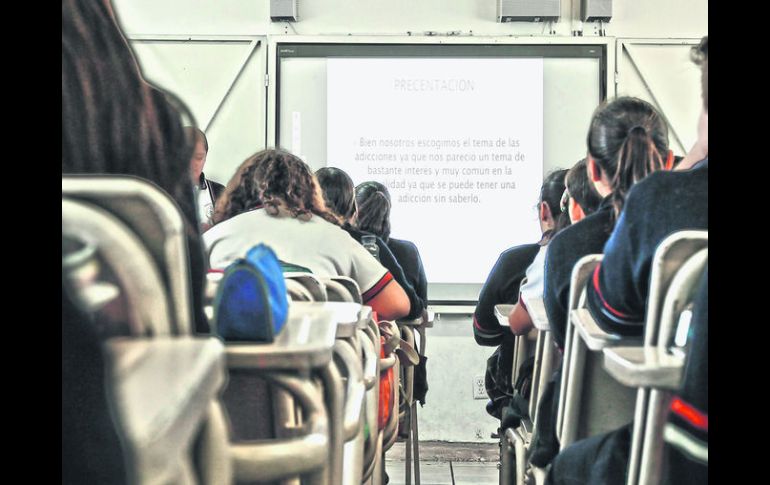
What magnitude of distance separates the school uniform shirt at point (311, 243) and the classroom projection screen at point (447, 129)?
1892 mm

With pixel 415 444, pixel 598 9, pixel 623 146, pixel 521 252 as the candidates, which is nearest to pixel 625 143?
pixel 623 146

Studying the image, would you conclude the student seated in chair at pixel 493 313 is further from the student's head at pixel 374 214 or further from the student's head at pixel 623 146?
the student's head at pixel 623 146

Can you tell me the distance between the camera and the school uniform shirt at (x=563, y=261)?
1278 millimetres

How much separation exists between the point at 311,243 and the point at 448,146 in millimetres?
2277

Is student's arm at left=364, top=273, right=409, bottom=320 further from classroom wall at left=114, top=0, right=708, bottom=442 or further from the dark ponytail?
classroom wall at left=114, top=0, right=708, bottom=442

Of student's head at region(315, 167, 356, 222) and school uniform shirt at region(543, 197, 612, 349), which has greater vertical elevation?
student's head at region(315, 167, 356, 222)

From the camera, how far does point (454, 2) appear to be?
415 centimetres

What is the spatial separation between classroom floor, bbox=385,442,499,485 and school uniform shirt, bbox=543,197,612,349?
205cm

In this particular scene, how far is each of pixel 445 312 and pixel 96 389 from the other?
362 cm

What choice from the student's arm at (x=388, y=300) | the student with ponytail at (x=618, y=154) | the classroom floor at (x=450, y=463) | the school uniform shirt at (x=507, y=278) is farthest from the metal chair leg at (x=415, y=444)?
the student with ponytail at (x=618, y=154)

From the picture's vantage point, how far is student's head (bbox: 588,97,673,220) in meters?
1.00

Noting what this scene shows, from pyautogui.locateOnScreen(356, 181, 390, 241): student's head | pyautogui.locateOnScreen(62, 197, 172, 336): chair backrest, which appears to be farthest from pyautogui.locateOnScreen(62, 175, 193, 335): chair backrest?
pyautogui.locateOnScreen(356, 181, 390, 241): student's head

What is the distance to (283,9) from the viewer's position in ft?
13.5
